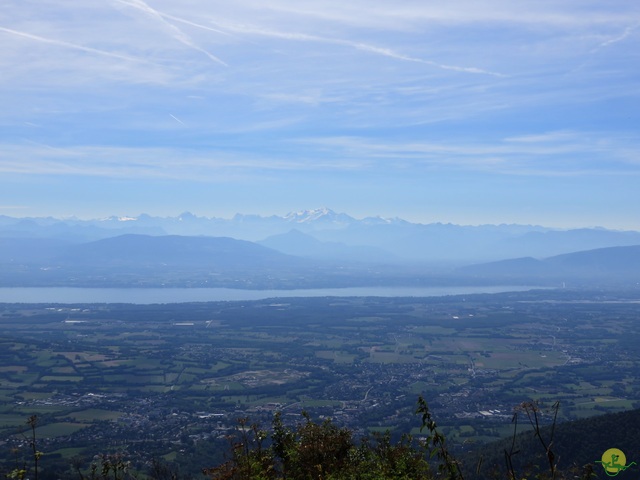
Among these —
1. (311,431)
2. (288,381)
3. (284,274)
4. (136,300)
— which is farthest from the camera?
(284,274)

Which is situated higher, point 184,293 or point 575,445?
point 184,293

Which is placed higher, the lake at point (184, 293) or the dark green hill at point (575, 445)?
the lake at point (184, 293)

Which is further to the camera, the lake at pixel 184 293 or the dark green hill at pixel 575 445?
the lake at pixel 184 293

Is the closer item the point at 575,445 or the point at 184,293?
the point at 575,445

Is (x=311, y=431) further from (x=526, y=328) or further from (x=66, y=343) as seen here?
(x=526, y=328)

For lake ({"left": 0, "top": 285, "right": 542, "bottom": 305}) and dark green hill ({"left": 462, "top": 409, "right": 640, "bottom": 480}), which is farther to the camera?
lake ({"left": 0, "top": 285, "right": 542, "bottom": 305})

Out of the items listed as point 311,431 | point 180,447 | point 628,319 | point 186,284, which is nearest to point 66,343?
point 180,447

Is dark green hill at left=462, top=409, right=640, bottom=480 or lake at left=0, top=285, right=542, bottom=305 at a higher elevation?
lake at left=0, top=285, right=542, bottom=305

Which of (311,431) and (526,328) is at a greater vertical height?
(311,431)
